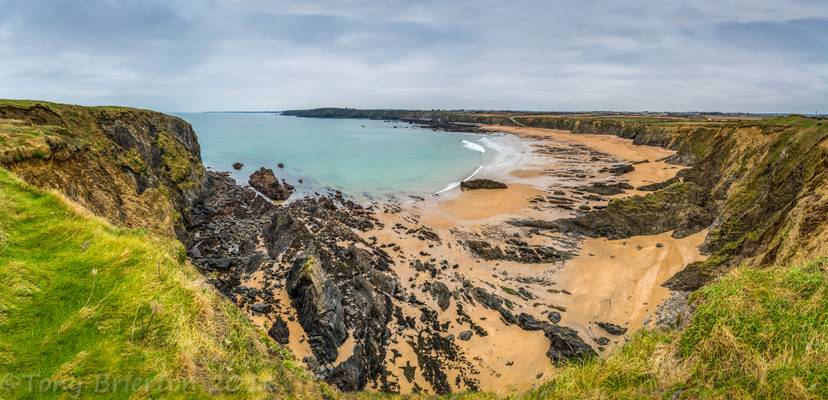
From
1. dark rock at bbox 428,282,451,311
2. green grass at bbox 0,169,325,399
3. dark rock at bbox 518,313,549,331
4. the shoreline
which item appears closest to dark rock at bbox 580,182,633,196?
the shoreline

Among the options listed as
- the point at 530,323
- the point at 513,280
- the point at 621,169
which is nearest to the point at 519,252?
the point at 513,280

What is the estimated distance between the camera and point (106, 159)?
1831 centimetres

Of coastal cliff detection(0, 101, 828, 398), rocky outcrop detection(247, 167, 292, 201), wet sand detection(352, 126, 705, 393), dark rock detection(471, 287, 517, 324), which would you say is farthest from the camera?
rocky outcrop detection(247, 167, 292, 201)

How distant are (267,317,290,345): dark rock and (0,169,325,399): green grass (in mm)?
7037

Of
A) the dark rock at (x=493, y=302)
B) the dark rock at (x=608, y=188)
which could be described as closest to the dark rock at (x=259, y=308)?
the dark rock at (x=493, y=302)

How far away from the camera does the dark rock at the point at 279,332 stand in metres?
14.5

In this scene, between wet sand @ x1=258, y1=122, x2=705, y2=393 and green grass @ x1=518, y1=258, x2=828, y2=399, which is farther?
wet sand @ x1=258, y1=122, x2=705, y2=393

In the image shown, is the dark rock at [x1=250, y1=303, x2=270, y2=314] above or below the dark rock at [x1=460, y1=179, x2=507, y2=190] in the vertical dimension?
below

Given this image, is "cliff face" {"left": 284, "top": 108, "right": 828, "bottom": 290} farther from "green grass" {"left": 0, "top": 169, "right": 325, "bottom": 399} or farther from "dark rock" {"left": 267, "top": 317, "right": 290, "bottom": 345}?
"dark rock" {"left": 267, "top": 317, "right": 290, "bottom": 345}

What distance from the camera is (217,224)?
27797 mm

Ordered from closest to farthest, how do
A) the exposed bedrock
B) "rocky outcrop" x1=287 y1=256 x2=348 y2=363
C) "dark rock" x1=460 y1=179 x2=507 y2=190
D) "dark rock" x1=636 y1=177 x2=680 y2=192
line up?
"rocky outcrop" x1=287 y1=256 x2=348 y2=363
the exposed bedrock
"dark rock" x1=636 y1=177 x2=680 y2=192
"dark rock" x1=460 y1=179 x2=507 y2=190

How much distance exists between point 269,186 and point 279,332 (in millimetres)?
29736

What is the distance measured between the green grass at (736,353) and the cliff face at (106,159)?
58.6 feet

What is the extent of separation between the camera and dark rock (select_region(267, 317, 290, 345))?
1448cm
